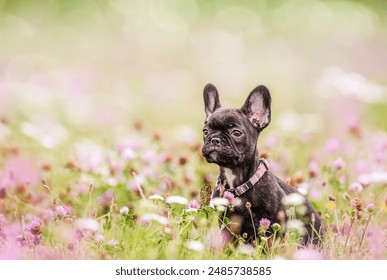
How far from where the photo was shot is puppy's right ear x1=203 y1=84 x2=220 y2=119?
3443 mm

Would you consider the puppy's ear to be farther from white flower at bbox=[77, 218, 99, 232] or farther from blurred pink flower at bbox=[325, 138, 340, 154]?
blurred pink flower at bbox=[325, 138, 340, 154]

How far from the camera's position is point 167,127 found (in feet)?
20.7

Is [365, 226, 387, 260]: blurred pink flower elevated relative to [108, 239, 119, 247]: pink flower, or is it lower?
elevated

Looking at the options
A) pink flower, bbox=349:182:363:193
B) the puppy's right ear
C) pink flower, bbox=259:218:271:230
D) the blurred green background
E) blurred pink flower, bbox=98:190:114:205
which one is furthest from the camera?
the blurred green background

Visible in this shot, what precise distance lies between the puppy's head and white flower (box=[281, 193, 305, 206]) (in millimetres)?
264

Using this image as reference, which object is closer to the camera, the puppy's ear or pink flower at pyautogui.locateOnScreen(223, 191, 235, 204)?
pink flower at pyautogui.locateOnScreen(223, 191, 235, 204)

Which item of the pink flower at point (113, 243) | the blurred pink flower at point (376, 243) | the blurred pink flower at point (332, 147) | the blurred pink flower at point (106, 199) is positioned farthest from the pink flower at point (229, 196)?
the blurred pink flower at point (332, 147)

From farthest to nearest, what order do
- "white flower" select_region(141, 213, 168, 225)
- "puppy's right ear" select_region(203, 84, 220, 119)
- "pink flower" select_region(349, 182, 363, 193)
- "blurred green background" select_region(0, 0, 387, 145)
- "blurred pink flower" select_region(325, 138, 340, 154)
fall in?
"blurred green background" select_region(0, 0, 387, 145)
"blurred pink flower" select_region(325, 138, 340, 154)
"pink flower" select_region(349, 182, 363, 193)
"puppy's right ear" select_region(203, 84, 220, 119)
"white flower" select_region(141, 213, 168, 225)

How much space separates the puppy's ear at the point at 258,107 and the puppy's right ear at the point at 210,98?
0.55 feet

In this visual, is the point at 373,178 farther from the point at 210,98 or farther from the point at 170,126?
the point at 170,126

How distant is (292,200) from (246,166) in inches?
10.7

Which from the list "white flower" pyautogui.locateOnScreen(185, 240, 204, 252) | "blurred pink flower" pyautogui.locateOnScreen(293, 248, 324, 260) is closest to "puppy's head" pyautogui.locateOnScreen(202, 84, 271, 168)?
"white flower" pyautogui.locateOnScreen(185, 240, 204, 252)

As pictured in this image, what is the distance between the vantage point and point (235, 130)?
3.26 meters

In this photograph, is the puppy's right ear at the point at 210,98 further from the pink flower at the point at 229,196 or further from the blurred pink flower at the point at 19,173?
the blurred pink flower at the point at 19,173
